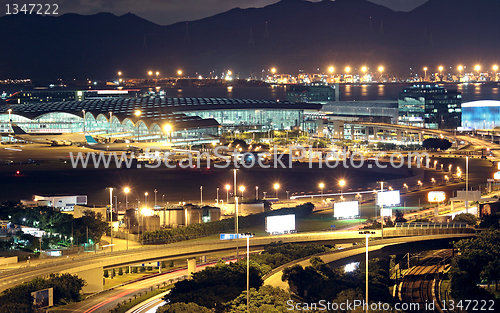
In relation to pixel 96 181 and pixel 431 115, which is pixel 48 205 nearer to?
pixel 96 181

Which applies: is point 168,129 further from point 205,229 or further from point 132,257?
point 132,257

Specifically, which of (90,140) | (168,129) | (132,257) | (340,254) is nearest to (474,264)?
(340,254)

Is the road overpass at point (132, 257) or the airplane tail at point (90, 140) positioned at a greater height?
the airplane tail at point (90, 140)

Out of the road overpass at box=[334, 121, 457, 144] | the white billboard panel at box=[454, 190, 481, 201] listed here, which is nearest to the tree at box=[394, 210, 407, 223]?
the white billboard panel at box=[454, 190, 481, 201]

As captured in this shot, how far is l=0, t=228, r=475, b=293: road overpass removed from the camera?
1812 cm

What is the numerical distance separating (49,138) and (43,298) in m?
48.9

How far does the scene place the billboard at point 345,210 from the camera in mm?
27312

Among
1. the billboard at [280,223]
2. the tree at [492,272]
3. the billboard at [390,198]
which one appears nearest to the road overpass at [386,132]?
the billboard at [390,198]

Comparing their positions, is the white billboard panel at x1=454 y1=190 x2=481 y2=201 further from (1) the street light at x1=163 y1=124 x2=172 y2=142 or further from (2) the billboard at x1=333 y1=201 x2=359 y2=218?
(1) the street light at x1=163 y1=124 x2=172 y2=142

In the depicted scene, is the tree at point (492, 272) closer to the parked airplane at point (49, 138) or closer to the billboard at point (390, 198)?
the billboard at point (390, 198)

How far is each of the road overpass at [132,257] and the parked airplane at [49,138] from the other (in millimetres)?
41178

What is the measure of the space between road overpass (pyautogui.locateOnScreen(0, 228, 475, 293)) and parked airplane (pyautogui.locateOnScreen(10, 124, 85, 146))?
135 feet

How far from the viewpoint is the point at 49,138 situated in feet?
207

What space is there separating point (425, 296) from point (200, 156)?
32.1m
